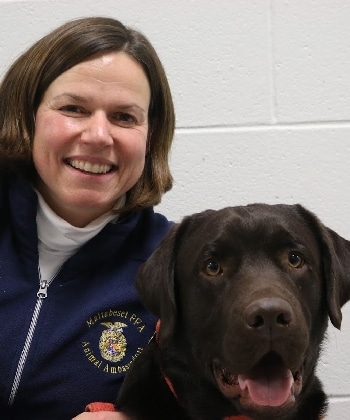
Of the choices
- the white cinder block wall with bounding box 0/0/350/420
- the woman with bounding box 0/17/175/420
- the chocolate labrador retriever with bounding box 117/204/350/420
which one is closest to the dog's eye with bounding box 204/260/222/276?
the chocolate labrador retriever with bounding box 117/204/350/420

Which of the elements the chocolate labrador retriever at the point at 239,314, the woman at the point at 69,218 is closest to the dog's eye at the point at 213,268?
the chocolate labrador retriever at the point at 239,314

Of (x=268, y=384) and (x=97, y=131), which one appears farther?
(x=97, y=131)

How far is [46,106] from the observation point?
6.08 ft

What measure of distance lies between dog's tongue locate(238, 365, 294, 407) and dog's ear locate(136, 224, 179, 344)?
0.73ft

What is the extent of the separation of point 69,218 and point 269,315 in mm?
861

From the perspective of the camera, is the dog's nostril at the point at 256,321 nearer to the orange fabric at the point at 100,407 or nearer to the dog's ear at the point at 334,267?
the dog's ear at the point at 334,267

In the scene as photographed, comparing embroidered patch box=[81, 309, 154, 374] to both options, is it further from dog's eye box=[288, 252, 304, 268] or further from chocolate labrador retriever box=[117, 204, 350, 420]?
dog's eye box=[288, 252, 304, 268]

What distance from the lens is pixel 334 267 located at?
1.56 m

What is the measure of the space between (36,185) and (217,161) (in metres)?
0.74

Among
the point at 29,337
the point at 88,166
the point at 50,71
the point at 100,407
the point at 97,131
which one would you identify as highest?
the point at 50,71

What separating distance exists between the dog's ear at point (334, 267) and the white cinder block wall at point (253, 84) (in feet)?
2.60

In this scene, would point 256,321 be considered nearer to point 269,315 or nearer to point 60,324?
point 269,315

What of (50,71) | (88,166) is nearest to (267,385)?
(88,166)

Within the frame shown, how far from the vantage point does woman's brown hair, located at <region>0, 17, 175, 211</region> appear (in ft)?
6.06
